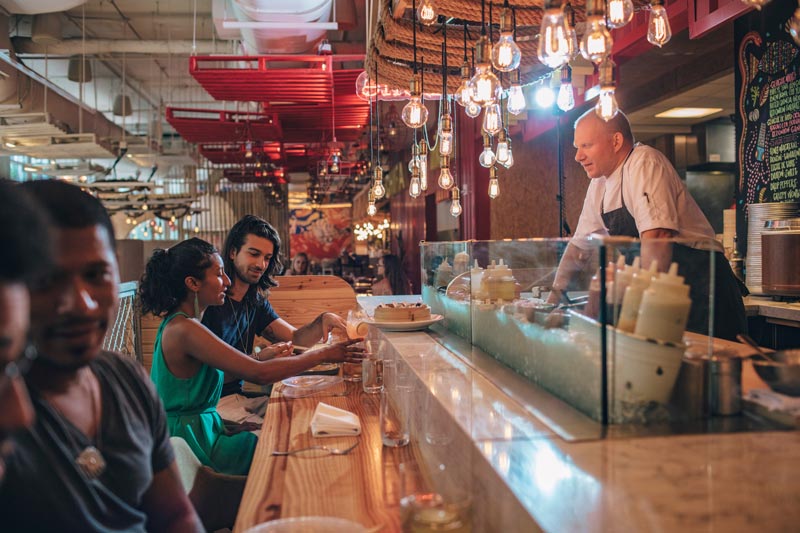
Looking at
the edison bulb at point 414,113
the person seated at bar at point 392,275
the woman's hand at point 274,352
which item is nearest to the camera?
the edison bulb at point 414,113

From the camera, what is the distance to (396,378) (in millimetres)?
2400

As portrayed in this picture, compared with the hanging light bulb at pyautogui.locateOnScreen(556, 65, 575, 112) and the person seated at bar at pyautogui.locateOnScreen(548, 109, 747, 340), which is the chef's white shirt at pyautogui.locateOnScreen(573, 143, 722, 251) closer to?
the person seated at bar at pyautogui.locateOnScreen(548, 109, 747, 340)

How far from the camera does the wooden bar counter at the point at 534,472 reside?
96 centimetres

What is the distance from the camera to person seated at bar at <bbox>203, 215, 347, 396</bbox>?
3.67 meters

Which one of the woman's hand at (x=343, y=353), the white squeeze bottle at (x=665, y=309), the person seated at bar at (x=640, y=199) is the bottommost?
the woman's hand at (x=343, y=353)

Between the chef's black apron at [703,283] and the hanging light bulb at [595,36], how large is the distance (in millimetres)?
637

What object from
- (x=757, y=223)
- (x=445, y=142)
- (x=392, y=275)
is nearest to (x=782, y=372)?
(x=445, y=142)

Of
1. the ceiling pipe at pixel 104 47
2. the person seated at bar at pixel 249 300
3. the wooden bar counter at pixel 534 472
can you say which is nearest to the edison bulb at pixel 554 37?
the wooden bar counter at pixel 534 472

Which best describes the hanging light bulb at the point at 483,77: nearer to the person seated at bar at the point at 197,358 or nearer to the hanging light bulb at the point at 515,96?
the hanging light bulb at the point at 515,96

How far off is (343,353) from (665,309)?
5.65 feet

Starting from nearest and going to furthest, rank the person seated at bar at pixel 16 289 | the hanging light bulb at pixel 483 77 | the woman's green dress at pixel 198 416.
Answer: the person seated at bar at pixel 16 289 → the hanging light bulb at pixel 483 77 → the woman's green dress at pixel 198 416

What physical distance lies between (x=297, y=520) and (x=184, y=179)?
67.6 ft

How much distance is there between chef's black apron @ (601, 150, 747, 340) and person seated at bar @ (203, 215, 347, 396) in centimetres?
162

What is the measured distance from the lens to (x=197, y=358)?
2607 mm
